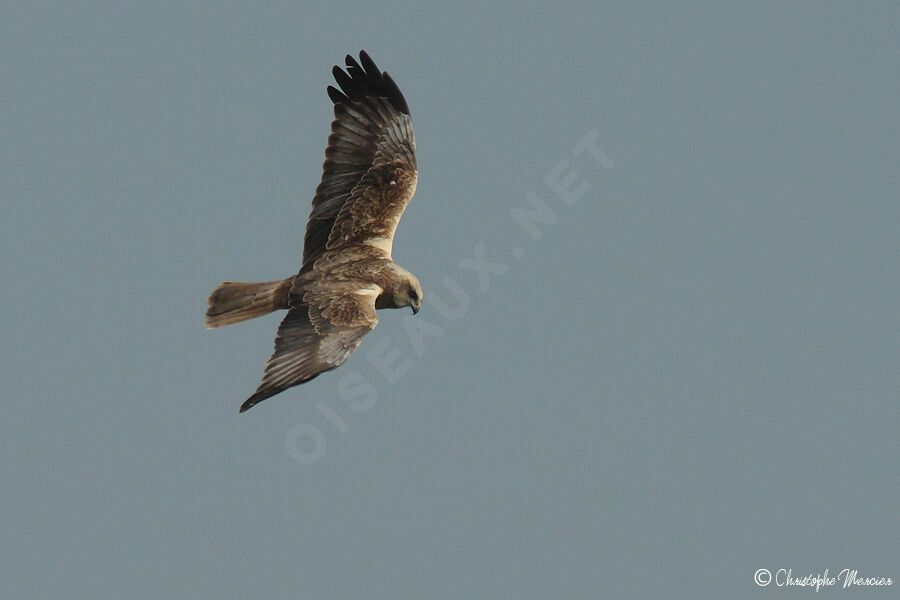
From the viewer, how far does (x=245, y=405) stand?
9.77 m

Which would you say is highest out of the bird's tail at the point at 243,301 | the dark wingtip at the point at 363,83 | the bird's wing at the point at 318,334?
the dark wingtip at the point at 363,83

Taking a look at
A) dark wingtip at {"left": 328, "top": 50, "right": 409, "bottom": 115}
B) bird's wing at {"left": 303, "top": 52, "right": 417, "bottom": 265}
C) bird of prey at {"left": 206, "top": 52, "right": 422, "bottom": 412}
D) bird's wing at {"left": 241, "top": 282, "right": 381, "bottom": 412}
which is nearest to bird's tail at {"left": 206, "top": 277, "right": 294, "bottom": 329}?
bird of prey at {"left": 206, "top": 52, "right": 422, "bottom": 412}

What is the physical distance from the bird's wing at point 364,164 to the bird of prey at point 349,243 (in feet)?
0.03

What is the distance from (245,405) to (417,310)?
2468mm

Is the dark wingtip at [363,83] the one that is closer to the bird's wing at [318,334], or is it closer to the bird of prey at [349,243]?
the bird of prey at [349,243]

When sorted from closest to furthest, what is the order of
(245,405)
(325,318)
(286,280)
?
1. (245,405)
2. (325,318)
3. (286,280)

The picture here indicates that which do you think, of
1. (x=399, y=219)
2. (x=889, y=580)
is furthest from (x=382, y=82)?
(x=889, y=580)

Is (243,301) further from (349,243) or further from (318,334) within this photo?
(318,334)

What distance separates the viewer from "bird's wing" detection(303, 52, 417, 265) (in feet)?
38.8

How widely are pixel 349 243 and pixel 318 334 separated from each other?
1572 mm

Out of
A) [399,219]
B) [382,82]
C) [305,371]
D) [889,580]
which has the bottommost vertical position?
[889,580]

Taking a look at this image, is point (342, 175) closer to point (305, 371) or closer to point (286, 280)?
point (286, 280)

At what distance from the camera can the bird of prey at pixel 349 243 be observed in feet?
34.6

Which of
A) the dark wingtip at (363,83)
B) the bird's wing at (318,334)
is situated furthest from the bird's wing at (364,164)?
the bird's wing at (318,334)
